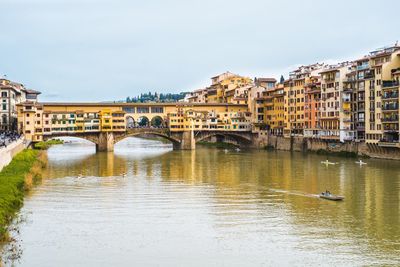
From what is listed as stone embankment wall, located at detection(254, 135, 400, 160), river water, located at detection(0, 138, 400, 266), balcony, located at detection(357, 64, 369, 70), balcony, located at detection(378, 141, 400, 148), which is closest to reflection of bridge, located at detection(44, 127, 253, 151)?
stone embankment wall, located at detection(254, 135, 400, 160)

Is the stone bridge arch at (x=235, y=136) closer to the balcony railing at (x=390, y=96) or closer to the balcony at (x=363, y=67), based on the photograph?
the balcony at (x=363, y=67)

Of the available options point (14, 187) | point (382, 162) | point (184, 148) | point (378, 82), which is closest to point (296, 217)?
point (14, 187)

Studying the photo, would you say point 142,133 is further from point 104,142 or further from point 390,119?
point 390,119

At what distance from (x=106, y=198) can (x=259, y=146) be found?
141 feet

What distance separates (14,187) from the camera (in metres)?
29.5

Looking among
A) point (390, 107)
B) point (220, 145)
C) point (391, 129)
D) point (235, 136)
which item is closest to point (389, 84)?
point (390, 107)

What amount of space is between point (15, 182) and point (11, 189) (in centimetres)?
261

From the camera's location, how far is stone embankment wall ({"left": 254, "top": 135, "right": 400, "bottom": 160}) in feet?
167

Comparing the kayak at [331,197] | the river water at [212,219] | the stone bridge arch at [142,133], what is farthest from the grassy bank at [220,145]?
the kayak at [331,197]

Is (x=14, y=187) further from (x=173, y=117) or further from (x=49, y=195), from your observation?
(x=173, y=117)

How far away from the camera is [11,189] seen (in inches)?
1128

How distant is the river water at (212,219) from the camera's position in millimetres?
20344

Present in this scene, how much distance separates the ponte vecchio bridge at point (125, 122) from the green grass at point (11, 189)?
76.4 ft

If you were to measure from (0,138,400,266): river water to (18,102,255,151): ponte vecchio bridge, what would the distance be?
22016 millimetres
